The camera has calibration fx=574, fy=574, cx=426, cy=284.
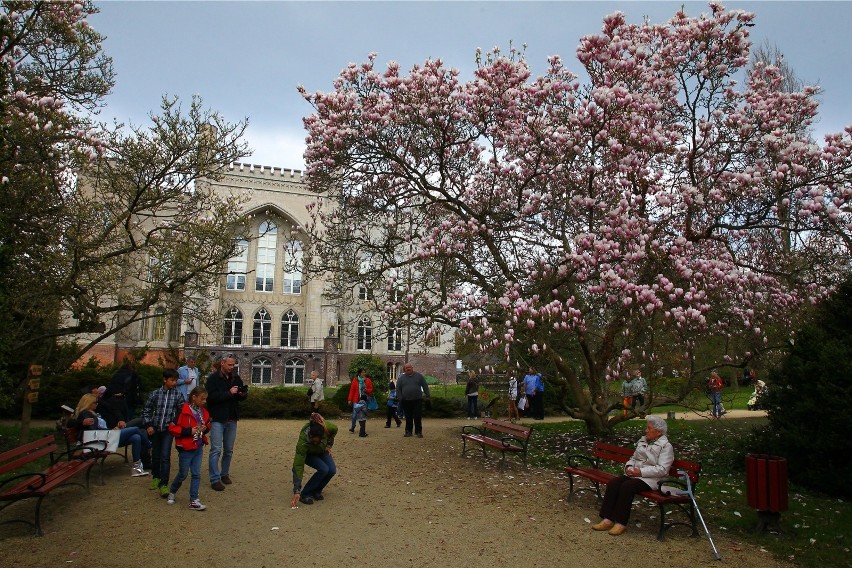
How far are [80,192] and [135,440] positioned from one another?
5.12 meters

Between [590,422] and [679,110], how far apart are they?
6.89m

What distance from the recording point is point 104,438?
8.51 metres

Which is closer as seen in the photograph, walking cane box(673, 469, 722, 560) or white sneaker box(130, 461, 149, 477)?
walking cane box(673, 469, 722, 560)

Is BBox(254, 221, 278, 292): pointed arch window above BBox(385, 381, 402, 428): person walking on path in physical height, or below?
above

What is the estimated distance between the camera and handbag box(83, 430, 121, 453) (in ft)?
27.7

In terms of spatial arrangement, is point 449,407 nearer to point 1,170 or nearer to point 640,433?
point 640,433

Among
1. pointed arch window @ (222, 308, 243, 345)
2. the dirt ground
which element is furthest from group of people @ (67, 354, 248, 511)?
pointed arch window @ (222, 308, 243, 345)

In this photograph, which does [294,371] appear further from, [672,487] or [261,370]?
[672,487]

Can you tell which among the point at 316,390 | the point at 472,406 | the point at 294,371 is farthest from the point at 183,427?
the point at 294,371

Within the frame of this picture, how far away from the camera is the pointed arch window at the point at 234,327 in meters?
46.9

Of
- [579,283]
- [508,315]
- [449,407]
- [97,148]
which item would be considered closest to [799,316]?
[579,283]

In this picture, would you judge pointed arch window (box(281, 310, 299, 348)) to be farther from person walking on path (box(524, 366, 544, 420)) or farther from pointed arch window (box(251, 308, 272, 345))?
person walking on path (box(524, 366, 544, 420))

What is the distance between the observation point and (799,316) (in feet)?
35.5

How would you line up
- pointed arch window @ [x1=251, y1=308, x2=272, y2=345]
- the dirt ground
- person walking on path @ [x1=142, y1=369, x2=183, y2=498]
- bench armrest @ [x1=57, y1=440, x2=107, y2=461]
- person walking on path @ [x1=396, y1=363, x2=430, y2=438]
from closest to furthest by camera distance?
the dirt ground, person walking on path @ [x1=142, y1=369, x2=183, y2=498], bench armrest @ [x1=57, y1=440, x2=107, y2=461], person walking on path @ [x1=396, y1=363, x2=430, y2=438], pointed arch window @ [x1=251, y1=308, x2=272, y2=345]
